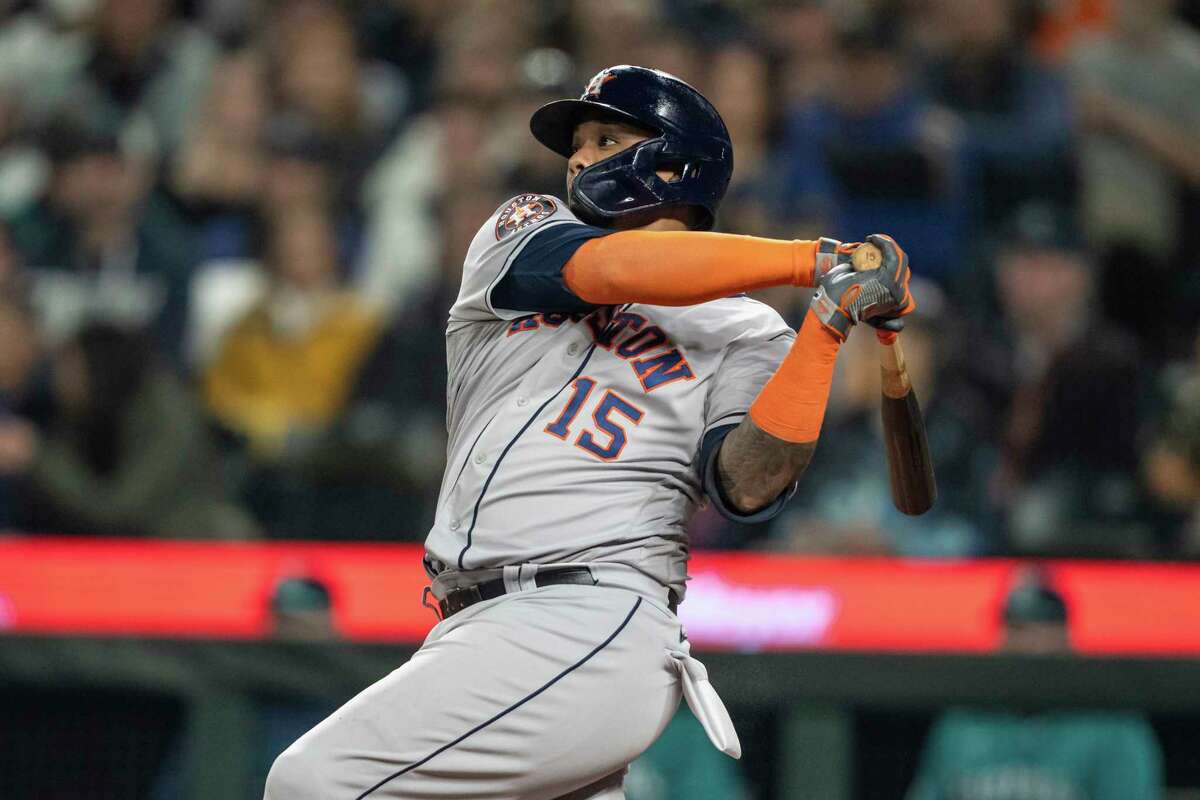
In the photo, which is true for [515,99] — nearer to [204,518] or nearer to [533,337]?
[204,518]

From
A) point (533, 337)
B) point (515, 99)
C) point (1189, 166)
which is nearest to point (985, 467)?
point (1189, 166)

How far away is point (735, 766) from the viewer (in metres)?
4.23

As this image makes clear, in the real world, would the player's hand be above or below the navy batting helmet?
below

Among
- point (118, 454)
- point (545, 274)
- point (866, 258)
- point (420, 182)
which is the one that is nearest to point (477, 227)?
point (420, 182)

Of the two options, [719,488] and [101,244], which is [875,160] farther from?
[719,488]

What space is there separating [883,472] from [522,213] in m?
3.25

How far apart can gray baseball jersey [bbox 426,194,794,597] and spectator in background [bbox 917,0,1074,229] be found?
4203 mm

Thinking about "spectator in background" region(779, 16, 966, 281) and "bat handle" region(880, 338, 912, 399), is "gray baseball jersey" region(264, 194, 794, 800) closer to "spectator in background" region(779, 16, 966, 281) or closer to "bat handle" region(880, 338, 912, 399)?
"bat handle" region(880, 338, 912, 399)

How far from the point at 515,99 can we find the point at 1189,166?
281 centimetres

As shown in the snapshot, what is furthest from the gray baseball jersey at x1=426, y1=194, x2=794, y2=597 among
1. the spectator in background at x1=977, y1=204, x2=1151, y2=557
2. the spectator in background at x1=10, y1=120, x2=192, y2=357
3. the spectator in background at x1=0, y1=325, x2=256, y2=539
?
the spectator in background at x1=10, y1=120, x2=192, y2=357

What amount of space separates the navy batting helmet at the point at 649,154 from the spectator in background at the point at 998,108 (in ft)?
13.4

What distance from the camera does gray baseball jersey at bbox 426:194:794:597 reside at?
251 cm

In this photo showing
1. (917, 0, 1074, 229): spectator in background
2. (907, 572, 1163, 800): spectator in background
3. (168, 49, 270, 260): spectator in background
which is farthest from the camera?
(168, 49, 270, 260): spectator in background

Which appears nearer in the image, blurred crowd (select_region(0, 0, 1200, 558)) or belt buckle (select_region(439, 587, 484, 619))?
belt buckle (select_region(439, 587, 484, 619))
